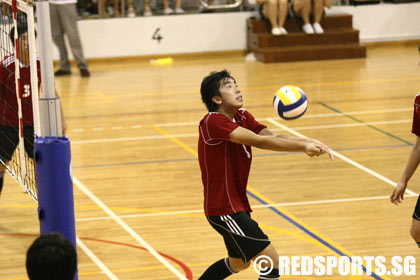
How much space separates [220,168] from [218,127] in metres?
0.26

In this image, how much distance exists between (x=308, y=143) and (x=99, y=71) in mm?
11796

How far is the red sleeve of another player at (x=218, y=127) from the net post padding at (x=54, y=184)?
1113 millimetres

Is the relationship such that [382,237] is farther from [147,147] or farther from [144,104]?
[144,104]

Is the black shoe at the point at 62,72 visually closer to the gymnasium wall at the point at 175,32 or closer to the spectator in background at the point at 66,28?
the spectator in background at the point at 66,28

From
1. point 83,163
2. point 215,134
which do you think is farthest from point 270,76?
point 215,134

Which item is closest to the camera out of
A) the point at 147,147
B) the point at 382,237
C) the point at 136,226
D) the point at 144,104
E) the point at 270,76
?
the point at 382,237

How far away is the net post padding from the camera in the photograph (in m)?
3.86

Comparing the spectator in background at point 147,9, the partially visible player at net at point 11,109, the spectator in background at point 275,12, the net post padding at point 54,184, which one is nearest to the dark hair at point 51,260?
the net post padding at point 54,184

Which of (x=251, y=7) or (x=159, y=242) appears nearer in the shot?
(x=159, y=242)

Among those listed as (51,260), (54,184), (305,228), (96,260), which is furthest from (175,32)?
(51,260)

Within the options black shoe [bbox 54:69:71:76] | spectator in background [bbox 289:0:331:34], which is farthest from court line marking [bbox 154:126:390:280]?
spectator in background [bbox 289:0:331:34]

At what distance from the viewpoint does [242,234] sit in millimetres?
4785

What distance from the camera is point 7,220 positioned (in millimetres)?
7398

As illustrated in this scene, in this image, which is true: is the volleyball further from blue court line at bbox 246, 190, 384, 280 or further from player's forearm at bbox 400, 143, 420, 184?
blue court line at bbox 246, 190, 384, 280
